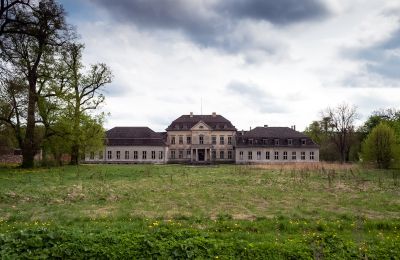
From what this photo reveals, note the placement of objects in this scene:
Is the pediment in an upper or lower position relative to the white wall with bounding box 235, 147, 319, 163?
upper

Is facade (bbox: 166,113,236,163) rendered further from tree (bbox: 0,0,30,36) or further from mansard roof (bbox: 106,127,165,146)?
tree (bbox: 0,0,30,36)

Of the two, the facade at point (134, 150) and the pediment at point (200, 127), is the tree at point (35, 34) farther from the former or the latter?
the pediment at point (200, 127)

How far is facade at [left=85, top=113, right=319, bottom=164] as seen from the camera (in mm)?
68188

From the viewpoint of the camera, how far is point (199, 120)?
72.8m

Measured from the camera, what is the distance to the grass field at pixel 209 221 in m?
7.05

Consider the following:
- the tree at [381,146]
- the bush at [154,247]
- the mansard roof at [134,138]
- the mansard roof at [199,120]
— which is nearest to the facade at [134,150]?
the mansard roof at [134,138]

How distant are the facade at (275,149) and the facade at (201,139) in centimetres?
415

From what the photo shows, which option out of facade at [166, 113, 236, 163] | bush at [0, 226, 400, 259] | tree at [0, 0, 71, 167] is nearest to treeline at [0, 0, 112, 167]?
tree at [0, 0, 71, 167]

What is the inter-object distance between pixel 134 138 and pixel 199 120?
42.6 feet

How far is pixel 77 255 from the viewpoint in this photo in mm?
6820

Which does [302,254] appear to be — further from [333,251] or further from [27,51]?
[27,51]

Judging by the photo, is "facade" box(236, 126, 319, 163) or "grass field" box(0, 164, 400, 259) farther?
"facade" box(236, 126, 319, 163)

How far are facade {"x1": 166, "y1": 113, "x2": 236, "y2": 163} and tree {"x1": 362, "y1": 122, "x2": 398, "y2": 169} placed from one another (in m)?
30.0

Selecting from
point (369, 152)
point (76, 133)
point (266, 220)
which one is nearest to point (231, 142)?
point (369, 152)
